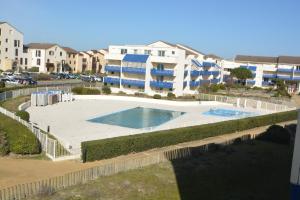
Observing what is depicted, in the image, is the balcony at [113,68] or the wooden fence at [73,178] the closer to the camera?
the wooden fence at [73,178]

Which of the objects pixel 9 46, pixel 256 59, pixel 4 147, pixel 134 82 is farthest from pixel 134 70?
pixel 256 59

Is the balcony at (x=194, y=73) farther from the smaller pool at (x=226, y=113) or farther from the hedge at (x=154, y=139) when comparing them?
the hedge at (x=154, y=139)

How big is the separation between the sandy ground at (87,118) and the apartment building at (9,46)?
46.8 metres

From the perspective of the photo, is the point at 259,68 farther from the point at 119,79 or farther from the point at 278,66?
the point at 119,79

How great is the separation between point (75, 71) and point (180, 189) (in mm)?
98901

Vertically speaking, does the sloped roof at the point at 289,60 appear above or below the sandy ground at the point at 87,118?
above

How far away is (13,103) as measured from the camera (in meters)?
45.2

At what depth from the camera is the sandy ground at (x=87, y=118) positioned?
30.3 meters

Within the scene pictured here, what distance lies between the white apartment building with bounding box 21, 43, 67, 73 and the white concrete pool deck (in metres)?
49.9

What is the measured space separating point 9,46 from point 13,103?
5304 centimetres

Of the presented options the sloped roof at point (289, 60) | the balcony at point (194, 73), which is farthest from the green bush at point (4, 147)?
the sloped roof at point (289, 60)

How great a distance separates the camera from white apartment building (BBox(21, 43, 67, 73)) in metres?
101

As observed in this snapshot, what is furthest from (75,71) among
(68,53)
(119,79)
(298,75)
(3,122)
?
(3,122)

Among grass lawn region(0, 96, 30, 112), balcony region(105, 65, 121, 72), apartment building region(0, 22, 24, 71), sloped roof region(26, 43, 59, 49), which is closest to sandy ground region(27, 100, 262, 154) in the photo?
grass lawn region(0, 96, 30, 112)
